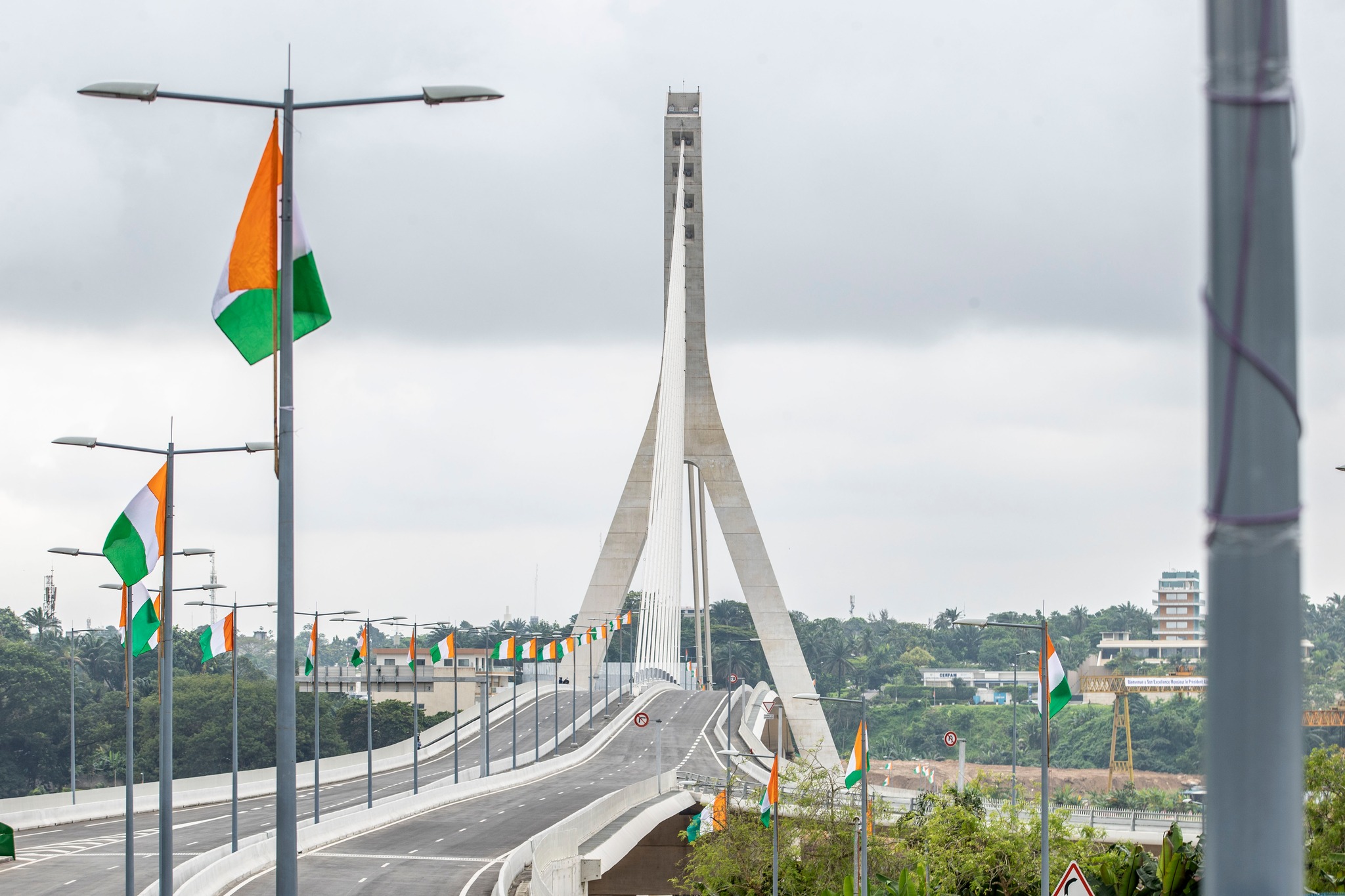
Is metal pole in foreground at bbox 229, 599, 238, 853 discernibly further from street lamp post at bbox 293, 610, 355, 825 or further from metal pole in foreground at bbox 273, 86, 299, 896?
metal pole in foreground at bbox 273, 86, 299, 896

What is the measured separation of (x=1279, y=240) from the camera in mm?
3734

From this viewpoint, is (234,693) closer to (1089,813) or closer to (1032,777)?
(1089,813)

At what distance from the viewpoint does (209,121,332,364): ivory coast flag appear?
12.3 m

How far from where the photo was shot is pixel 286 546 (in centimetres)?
1171

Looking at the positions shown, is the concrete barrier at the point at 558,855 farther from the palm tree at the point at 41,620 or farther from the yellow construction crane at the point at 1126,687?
the palm tree at the point at 41,620

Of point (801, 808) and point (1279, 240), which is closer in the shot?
point (1279, 240)

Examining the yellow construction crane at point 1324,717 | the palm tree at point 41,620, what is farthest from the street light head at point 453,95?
the palm tree at point 41,620

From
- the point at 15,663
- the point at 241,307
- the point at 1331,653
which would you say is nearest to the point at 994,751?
the point at 1331,653

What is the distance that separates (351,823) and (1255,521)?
4512cm

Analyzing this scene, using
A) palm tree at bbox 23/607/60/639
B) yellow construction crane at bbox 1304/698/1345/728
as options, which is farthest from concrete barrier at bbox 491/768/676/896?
→ palm tree at bbox 23/607/60/639

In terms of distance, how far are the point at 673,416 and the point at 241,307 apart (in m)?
68.6

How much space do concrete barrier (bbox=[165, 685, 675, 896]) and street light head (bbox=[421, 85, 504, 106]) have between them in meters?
23.4

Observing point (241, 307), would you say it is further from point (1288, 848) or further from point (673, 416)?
point (673, 416)

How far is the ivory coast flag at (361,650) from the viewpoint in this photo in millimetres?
57875
